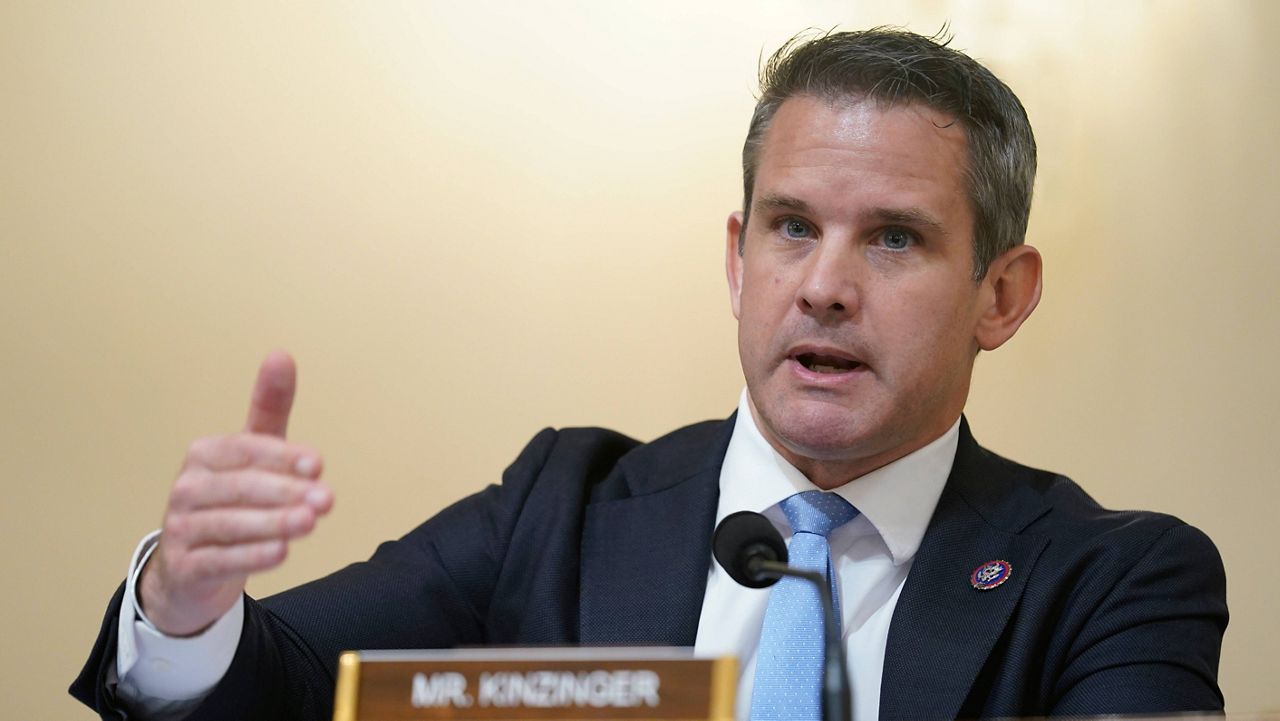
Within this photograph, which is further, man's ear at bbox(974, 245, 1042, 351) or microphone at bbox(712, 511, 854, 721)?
man's ear at bbox(974, 245, 1042, 351)

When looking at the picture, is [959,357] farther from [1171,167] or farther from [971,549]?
[1171,167]

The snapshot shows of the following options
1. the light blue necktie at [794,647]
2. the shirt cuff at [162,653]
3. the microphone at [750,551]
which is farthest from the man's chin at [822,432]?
the shirt cuff at [162,653]

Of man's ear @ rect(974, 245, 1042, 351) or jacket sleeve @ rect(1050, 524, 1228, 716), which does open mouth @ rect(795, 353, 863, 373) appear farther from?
jacket sleeve @ rect(1050, 524, 1228, 716)

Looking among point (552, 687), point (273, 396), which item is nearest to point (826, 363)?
point (273, 396)

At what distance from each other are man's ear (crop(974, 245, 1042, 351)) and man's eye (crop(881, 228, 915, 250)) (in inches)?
7.6

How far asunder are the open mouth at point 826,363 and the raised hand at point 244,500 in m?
0.75

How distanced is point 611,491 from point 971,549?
501mm

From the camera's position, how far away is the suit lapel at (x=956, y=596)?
172 cm

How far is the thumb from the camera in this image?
1311mm

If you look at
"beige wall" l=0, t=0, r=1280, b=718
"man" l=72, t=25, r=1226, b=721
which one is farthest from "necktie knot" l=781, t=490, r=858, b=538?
"beige wall" l=0, t=0, r=1280, b=718

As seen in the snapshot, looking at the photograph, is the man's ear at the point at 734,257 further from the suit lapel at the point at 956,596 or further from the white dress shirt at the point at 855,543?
the suit lapel at the point at 956,596

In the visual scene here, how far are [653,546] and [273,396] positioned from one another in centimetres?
74

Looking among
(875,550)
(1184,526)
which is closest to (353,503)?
(875,550)

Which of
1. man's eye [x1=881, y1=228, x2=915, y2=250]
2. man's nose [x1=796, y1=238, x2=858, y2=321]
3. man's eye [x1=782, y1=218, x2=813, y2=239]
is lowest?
man's nose [x1=796, y1=238, x2=858, y2=321]
